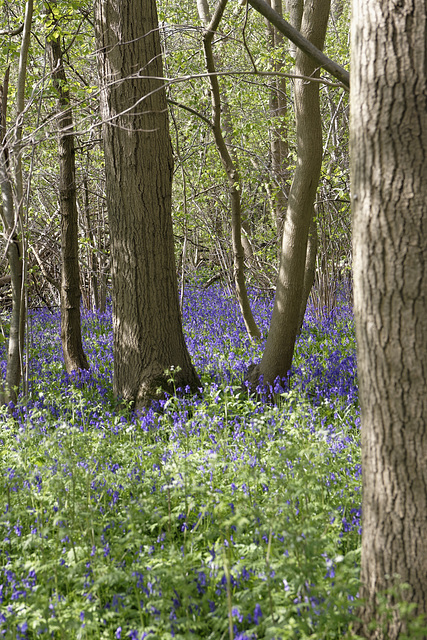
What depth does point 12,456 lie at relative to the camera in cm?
404

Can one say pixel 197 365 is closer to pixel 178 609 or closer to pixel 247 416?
Answer: pixel 247 416

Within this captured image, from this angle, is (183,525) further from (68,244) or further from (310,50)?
(68,244)

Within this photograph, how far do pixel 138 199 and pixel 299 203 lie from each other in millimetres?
1560

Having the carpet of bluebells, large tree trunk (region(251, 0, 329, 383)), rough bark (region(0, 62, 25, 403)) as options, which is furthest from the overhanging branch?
rough bark (region(0, 62, 25, 403))

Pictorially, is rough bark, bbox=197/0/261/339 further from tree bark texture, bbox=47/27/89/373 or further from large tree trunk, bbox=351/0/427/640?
large tree trunk, bbox=351/0/427/640

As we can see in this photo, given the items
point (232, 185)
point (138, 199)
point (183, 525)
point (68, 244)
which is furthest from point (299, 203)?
point (183, 525)

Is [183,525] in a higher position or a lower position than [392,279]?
lower

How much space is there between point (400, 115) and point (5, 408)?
4.43 metres

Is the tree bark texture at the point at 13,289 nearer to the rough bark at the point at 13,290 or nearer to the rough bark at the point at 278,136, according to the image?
the rough bark at the point at 13,290

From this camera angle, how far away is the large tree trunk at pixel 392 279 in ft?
6.32

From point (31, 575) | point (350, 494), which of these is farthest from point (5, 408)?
point (350, 494)

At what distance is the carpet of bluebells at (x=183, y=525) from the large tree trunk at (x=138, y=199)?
20.1 inches

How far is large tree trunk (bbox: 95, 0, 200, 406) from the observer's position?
500 centimetres

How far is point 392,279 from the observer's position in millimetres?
1985
